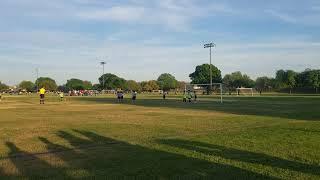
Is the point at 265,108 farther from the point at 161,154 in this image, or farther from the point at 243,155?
the point at 161,154

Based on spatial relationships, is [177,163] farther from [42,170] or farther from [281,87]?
[281,87]

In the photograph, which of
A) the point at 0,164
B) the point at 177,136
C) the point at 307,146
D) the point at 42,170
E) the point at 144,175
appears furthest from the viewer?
the point at 177,136

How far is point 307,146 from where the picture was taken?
1510 centimetres

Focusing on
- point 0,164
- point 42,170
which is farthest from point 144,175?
point 0,164

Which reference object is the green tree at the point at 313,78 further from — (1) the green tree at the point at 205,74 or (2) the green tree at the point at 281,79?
(1) the green tree at the point at 205,74

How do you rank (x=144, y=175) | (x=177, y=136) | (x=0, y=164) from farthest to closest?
1. (x=177, y=136)
2. (x=0, y=164)
3. (x=144, y=175)

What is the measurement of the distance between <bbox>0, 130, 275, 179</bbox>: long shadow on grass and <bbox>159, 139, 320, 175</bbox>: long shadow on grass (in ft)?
3.46

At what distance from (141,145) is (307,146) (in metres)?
5.31

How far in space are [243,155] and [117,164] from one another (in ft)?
11.7

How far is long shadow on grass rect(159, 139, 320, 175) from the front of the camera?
11.4m

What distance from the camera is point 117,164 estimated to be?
12273 millimetres

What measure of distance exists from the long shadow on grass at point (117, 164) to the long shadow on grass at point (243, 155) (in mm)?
1053

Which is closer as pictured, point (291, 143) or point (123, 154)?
point (123, 154)

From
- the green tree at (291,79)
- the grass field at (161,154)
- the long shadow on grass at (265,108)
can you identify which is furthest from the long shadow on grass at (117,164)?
the green tree at (291,79)
